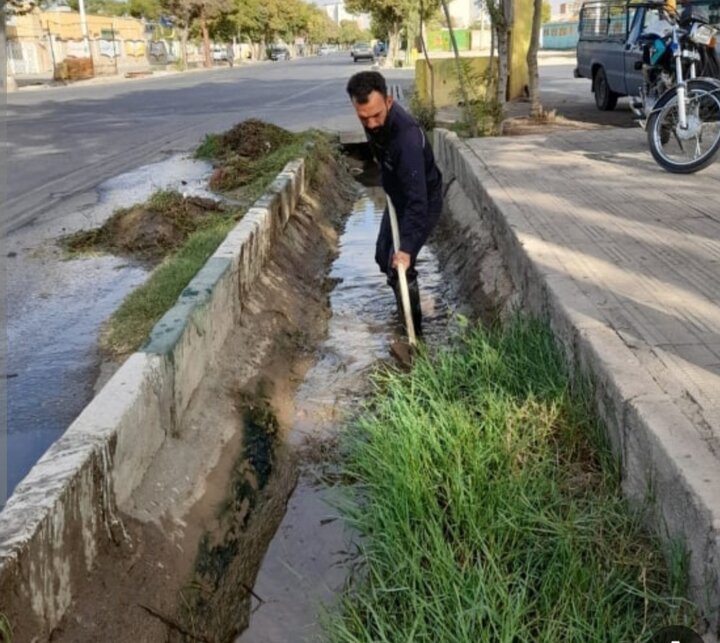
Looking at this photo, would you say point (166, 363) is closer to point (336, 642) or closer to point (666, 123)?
point (336, 642)

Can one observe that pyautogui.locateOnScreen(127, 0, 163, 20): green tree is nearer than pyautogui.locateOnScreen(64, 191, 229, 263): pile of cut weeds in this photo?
No

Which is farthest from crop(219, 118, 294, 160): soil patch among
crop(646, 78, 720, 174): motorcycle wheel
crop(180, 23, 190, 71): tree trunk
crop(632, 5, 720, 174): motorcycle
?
crop(180, 23, 190, 71): tree trunk

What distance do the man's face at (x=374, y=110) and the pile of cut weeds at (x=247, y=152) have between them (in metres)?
4.85

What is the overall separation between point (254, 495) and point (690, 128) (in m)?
5.01

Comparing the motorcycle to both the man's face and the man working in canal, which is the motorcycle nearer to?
the man working in canal

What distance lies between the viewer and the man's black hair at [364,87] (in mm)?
4707

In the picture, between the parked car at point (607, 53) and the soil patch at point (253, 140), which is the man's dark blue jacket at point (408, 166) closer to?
the soil patch at point (253, 140)

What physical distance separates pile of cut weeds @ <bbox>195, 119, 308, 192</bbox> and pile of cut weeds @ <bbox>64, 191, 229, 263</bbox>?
1.54m

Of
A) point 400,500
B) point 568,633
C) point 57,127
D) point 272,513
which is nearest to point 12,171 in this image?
point 57,127

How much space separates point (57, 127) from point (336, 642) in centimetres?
1616

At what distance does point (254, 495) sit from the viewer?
3.99 metres

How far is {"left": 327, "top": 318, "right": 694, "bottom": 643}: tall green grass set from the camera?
254cm

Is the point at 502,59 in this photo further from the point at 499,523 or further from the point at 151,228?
the point at 499,523

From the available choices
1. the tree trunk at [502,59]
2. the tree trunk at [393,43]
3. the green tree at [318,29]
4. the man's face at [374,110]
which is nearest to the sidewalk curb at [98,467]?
the man's face at [374,110]
